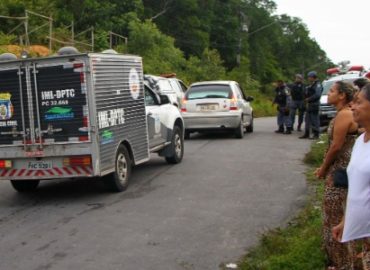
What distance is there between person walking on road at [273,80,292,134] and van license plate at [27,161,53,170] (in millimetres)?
10027

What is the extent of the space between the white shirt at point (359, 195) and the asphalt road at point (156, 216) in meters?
2.43

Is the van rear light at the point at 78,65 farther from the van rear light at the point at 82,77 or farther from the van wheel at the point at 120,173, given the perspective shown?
the van wheel at the point at 120,173

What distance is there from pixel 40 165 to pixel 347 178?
592cm

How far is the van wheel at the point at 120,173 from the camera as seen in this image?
368 inches

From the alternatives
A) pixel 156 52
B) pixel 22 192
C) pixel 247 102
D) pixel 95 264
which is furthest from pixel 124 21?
pixel 95 264

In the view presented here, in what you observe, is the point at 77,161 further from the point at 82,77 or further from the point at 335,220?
the point at 335,220

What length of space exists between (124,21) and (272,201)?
127ft

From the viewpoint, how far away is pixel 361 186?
3527mm

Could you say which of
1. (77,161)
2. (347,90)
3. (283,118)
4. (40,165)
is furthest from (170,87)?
(347,90)

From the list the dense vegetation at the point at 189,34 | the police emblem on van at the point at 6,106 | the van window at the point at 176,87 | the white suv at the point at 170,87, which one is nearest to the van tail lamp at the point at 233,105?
the white suv at the point at 170,87

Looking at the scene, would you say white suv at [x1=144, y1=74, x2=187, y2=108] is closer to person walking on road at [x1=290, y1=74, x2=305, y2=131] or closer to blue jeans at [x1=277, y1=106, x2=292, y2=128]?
blue jeans at [x1=277, y1=106, x2=292, y2=128]

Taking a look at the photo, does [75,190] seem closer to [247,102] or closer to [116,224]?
[116,224]

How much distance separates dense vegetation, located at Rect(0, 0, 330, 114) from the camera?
3438cm

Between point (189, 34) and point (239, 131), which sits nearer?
point (239, 131)
